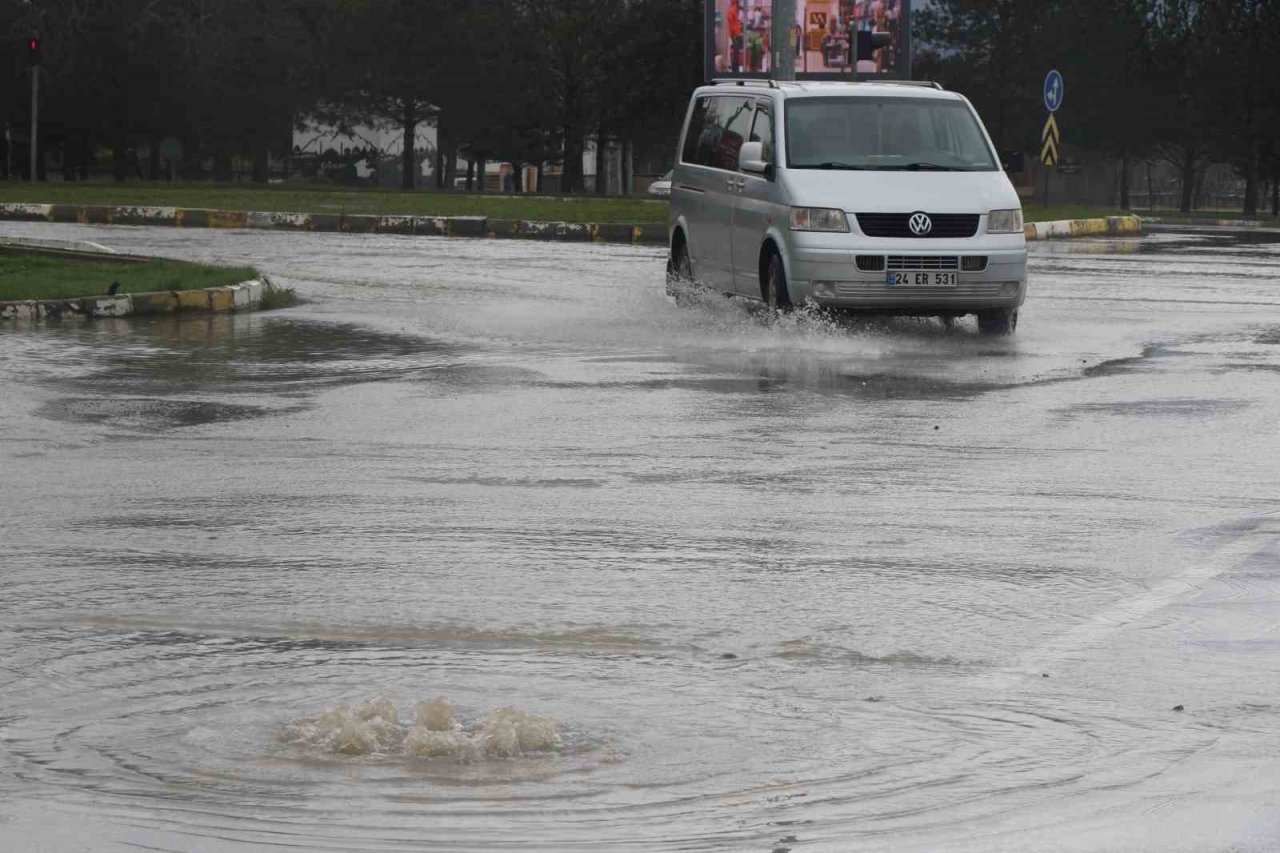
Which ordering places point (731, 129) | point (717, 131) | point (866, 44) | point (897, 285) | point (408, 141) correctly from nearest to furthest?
point (897, 285), point (731, 129), point (717, 131), point (866, 44), point (408, 141)

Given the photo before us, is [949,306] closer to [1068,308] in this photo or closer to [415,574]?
[1068,308]

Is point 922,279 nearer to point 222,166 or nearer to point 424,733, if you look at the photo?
point 424,733

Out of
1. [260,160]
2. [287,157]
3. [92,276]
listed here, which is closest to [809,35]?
[260,160]

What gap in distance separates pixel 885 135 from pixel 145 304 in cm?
599

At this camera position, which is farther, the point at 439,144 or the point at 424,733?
the point at 439,144

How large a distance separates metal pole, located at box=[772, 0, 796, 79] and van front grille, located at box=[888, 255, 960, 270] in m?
10.8

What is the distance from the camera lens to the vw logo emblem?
15609mm


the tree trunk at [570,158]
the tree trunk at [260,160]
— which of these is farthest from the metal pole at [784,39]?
the tree trunk at [260,160]

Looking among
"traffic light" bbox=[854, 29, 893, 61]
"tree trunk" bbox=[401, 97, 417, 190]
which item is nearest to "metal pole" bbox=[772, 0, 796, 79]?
"traffic light" bbox=[854, 29, 893, 61]

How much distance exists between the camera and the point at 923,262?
15555 millimetres

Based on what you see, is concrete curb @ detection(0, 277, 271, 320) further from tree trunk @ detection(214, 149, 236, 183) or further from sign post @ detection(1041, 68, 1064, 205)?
tree trunk @ detection(214, 149, 236, 183)

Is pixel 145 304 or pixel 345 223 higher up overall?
pixel 345 223

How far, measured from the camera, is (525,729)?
15.9 ft

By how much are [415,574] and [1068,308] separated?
1317 cm
